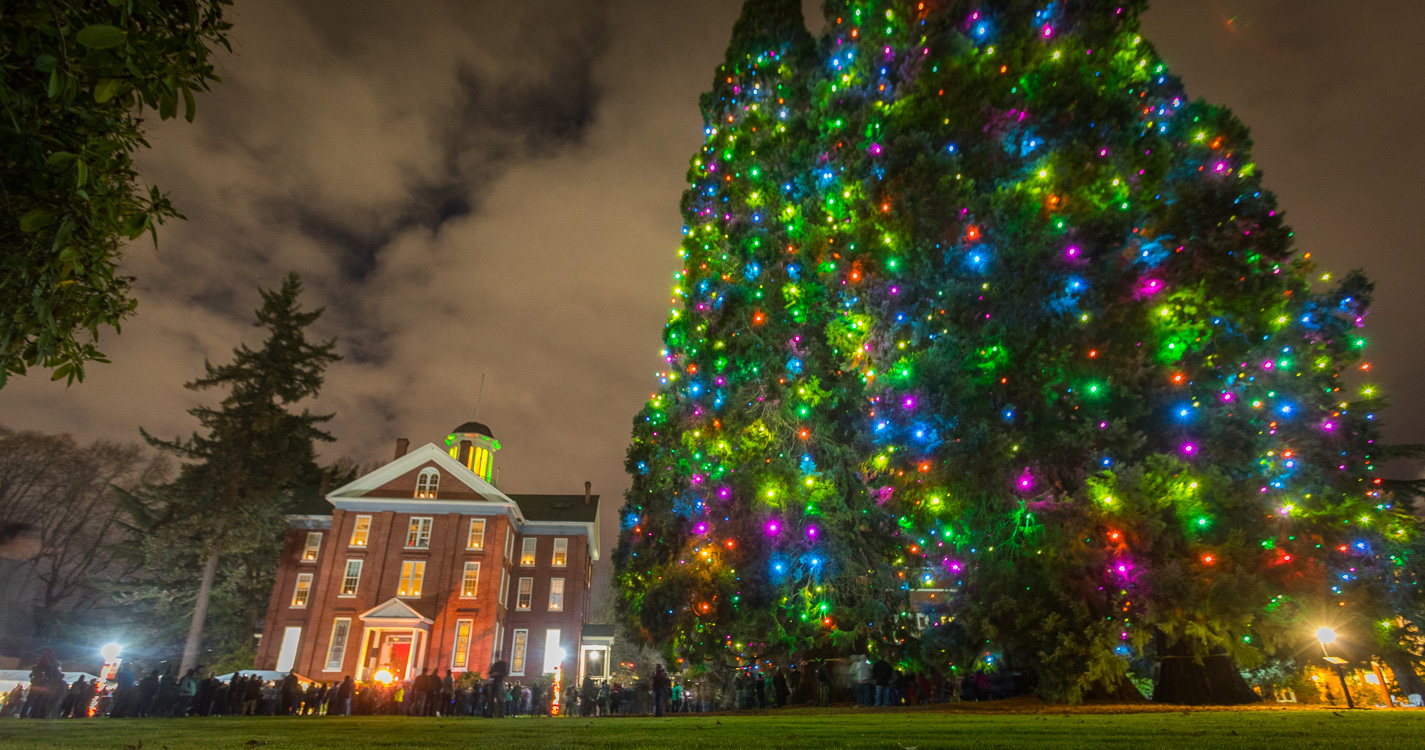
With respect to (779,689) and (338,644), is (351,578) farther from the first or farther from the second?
(779,689)

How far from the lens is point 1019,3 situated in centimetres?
1509

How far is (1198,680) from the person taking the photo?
540 inches

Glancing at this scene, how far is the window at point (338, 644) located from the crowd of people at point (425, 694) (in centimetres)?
1265

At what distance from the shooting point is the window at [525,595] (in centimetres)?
4047

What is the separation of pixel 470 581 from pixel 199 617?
1239cm

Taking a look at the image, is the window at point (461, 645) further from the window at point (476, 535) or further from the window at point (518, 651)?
the window at point (518, 651)

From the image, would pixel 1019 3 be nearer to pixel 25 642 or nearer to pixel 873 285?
pixel 873 285

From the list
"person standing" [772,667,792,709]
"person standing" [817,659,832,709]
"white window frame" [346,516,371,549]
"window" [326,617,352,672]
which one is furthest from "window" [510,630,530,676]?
"person standing" [817,659,832,709]

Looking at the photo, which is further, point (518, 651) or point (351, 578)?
point (518, 651)

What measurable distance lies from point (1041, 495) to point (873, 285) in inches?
225

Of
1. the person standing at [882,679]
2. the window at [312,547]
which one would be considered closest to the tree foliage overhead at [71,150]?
the person standing at [882,679]

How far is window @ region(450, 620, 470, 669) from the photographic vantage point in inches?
1361

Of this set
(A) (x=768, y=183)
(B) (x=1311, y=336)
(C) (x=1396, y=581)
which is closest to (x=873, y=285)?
(A) (x=768, y=183)

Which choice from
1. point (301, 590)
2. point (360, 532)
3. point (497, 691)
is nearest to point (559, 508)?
point (360, 532)
